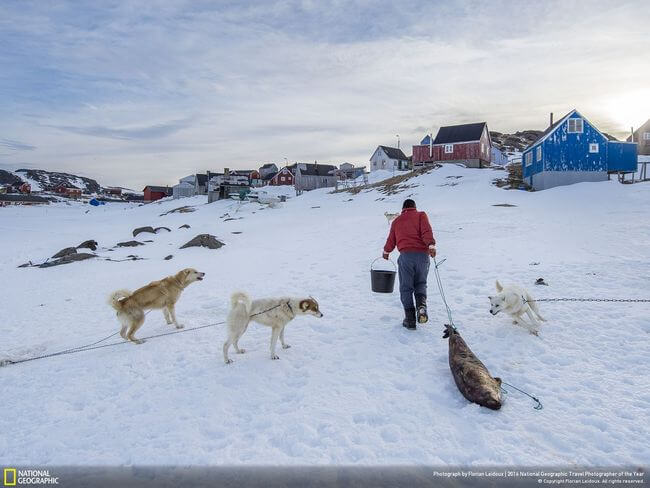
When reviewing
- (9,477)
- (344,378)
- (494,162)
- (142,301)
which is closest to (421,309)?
(344,378)

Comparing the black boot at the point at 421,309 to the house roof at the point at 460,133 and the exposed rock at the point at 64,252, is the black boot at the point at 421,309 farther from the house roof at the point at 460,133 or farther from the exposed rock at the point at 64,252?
the house roof at the point at 460,133

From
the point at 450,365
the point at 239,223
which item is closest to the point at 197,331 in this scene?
the point at 450,365

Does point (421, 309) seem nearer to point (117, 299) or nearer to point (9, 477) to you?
point (117, 299)

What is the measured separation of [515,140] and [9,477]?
297 ft

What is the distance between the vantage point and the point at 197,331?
7977 millimetres

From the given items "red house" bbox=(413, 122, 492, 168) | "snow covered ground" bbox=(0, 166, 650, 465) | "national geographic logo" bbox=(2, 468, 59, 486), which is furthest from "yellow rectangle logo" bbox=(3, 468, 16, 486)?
"red house" bbox=(413, 122, 492, 168)

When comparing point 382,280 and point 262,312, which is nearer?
point 262,312

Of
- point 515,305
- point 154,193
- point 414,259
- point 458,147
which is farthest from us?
point 154,193

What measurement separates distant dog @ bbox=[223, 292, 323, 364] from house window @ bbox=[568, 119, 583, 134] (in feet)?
115

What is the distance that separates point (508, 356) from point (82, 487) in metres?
5.89

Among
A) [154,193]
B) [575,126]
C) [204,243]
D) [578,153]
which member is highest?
[575,126]

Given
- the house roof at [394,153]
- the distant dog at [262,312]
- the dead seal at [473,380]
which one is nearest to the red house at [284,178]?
the house roof at [394,153]

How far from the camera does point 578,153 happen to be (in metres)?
32.1

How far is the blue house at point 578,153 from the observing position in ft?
105
